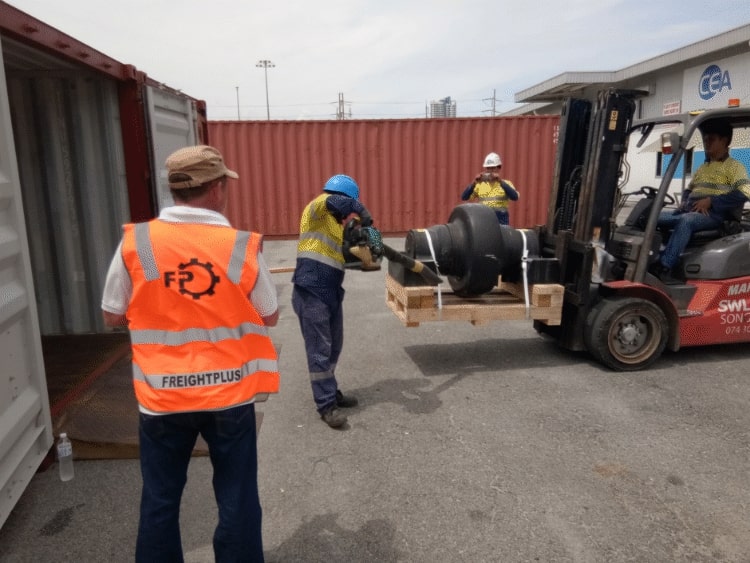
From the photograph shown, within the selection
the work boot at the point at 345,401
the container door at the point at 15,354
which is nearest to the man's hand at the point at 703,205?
the work boot at the point at 345,401

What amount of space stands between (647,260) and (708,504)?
2611mm

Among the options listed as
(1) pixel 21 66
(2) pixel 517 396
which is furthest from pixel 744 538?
(1) pixel 21 66

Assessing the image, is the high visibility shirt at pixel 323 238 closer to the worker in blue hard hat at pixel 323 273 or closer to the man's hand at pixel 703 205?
the worker in blue hard hat at pixel 323 273

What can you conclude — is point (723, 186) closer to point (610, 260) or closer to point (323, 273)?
point (610, 260)

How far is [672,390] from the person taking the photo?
4.77 metres

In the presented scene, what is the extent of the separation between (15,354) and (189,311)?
169cm

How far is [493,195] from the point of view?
8.09 meters

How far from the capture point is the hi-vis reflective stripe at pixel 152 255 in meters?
1.95

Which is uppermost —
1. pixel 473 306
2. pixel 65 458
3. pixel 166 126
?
pixel 166 126

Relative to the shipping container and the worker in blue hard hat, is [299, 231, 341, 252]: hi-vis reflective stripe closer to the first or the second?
the worker in blue hard hat

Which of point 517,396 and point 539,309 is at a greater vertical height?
point 539,309

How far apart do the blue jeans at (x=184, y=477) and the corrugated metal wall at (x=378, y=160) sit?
37.2 ft

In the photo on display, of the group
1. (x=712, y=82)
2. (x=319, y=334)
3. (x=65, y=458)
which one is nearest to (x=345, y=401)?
(x=319, y=334)

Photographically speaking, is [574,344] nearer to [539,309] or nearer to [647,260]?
[539,309]
